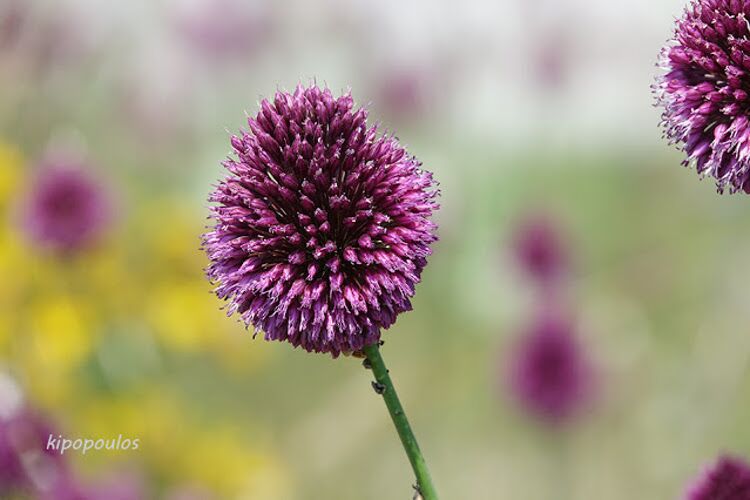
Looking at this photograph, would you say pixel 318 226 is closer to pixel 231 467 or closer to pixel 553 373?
pixel 231 467

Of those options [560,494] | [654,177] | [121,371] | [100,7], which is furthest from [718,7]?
[654,177]

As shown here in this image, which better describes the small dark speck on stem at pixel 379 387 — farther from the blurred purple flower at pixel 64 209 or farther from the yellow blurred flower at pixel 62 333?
the yellow blurred flower at pixel 62 333

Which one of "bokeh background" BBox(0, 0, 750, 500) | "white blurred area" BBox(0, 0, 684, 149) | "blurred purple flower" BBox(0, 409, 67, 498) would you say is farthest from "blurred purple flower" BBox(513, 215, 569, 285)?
"blurred purple flower" BBox(0, 409, 67, 498)

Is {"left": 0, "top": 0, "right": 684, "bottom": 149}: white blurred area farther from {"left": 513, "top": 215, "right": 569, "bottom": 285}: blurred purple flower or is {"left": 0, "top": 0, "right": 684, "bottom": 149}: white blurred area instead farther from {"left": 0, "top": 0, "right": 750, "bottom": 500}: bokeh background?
{"left": 513, "top": 215, "right": 569, "bottom": 285}: blurred purple flower

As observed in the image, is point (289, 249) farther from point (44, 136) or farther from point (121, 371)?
point (44, 136)

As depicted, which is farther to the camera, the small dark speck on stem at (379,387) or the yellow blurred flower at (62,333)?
the yellow blurred flower at (62,333)

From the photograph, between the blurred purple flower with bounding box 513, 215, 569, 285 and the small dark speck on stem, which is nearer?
the small dark speck on stem

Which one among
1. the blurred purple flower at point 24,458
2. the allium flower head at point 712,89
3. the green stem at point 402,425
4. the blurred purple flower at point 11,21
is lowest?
the green stem at point 402,425

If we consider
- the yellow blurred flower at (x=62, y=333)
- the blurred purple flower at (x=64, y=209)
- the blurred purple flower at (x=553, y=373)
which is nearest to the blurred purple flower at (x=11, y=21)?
the blurred purple flower at (x=64, y=209)
